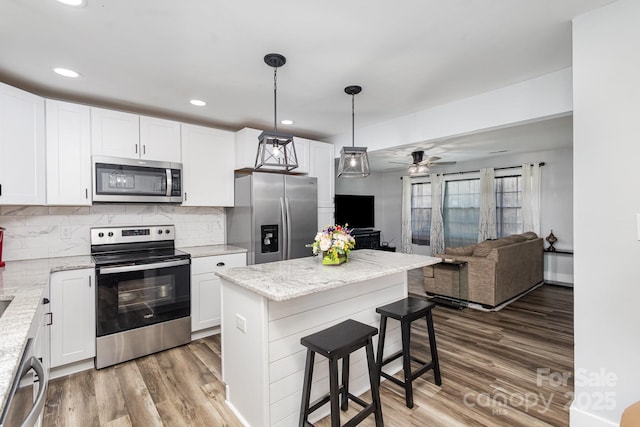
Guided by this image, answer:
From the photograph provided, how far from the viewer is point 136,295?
284cm

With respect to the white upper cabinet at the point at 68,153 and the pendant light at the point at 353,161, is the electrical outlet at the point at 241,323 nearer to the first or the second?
the pendant light at the point at 353,161

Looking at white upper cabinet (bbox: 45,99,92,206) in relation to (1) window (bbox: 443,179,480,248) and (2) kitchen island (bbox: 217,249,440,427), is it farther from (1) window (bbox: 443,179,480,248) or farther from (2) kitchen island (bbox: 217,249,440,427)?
(1) window (bbox: 443,179,480,248)

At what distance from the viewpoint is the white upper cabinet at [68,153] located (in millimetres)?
2684

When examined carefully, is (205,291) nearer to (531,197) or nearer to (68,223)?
(68,223)

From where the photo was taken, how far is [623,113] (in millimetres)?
1660

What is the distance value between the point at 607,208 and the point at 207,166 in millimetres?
3577

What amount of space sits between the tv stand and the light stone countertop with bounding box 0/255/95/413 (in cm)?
474

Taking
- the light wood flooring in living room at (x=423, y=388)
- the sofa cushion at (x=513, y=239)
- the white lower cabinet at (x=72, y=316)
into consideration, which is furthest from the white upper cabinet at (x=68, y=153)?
the sofa cushion at (x=513, y=239)

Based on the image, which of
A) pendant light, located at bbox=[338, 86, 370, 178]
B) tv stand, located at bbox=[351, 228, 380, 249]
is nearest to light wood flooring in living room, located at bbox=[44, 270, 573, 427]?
pendant light, located at bbox=[338, 86, 370, 178]

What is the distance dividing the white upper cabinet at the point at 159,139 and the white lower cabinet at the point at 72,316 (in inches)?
51.2

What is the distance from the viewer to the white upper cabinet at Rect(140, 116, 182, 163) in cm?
317

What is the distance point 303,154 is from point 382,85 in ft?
5.48

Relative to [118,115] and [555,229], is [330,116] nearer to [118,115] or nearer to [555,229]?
[118,115]

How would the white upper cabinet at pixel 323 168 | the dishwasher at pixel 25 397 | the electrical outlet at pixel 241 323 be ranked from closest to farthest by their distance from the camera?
1. the dishwasher at pixel 25 397
2. the electrical outlet at pixel 241 323
3. the white upper cabinet at pixel 323 168
